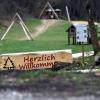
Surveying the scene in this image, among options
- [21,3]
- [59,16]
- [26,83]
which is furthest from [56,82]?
[59,16]

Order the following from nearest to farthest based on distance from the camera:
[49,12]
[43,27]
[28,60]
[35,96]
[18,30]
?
[35,96], [28,60], [18,30], [43,27], [49,12]

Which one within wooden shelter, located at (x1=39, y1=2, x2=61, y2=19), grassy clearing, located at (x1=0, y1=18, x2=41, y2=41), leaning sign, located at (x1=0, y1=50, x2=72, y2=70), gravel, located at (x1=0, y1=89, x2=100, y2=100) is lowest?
gravel, located at (x1=0, y1=89, x2=100, y2=100)

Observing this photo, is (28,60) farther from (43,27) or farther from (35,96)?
(43,27)

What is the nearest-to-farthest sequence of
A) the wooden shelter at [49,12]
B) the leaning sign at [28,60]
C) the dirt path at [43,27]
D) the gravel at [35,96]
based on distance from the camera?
the gravel at [35,96] < the leaning sign at [28,60] < the dirt path at [43,27] < the wooden shelter at [49,12]

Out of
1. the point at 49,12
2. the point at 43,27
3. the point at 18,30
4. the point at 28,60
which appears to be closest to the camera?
the point at 28,60

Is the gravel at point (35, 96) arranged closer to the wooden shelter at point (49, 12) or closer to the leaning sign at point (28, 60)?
A: the leaning sign at point (28, 60)

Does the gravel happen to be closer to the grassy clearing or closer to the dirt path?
the grassy clearing

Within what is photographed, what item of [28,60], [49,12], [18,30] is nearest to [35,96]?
[28,60]

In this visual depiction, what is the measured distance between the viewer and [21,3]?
55.8 meters

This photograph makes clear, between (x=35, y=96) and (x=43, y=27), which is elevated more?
(x=43, y=27)

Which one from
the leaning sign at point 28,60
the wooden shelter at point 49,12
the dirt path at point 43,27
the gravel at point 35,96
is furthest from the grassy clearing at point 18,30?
the gravel at point 35,96

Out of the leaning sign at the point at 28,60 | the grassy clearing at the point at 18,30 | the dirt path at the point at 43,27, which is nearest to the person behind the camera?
the leaning sign at the point at 28,60

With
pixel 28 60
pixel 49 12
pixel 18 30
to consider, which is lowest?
pixel 28 60

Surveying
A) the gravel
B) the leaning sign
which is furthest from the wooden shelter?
the gravel
